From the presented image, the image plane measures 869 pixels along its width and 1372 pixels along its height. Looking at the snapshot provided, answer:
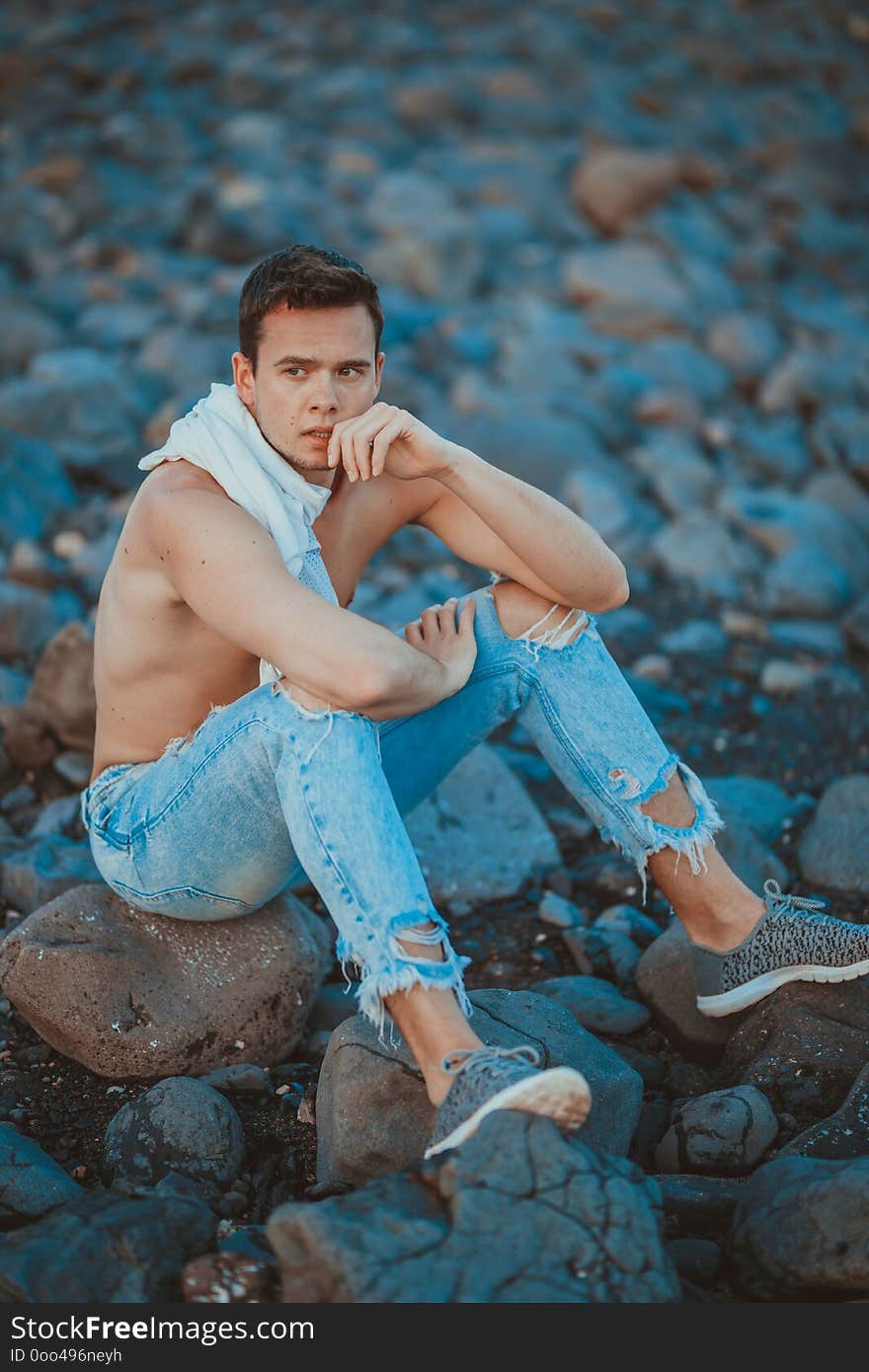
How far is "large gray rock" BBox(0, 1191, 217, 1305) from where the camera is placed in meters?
2.39

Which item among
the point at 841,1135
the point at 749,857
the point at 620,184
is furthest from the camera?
the point at 620,184

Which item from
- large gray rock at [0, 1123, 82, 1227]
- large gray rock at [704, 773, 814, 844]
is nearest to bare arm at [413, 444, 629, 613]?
large gray rock at [704, 773, 814, 844]

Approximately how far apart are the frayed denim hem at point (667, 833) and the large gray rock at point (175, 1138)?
1.13 metres

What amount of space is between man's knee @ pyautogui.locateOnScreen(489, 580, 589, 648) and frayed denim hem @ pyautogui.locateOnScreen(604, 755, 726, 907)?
1.27ft

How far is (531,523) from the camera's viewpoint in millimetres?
3283

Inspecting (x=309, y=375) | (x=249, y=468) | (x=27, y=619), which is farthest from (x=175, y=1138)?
(x=27, y=619)

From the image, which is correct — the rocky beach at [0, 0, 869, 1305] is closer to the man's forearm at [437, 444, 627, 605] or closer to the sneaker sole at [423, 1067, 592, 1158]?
the sneaker sole at [423, 1067, 592, 1158]

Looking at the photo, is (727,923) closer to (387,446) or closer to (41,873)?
(387,446)

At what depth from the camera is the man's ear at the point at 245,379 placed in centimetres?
332

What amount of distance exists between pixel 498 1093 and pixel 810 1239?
2.19 ft

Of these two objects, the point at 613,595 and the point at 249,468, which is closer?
the point at 249,468

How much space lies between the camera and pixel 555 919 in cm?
411

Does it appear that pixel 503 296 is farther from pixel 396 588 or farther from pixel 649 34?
pixel 649 34

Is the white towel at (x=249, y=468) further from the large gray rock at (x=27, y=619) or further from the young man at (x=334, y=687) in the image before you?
the large gray rock at (x=27, y=619)
